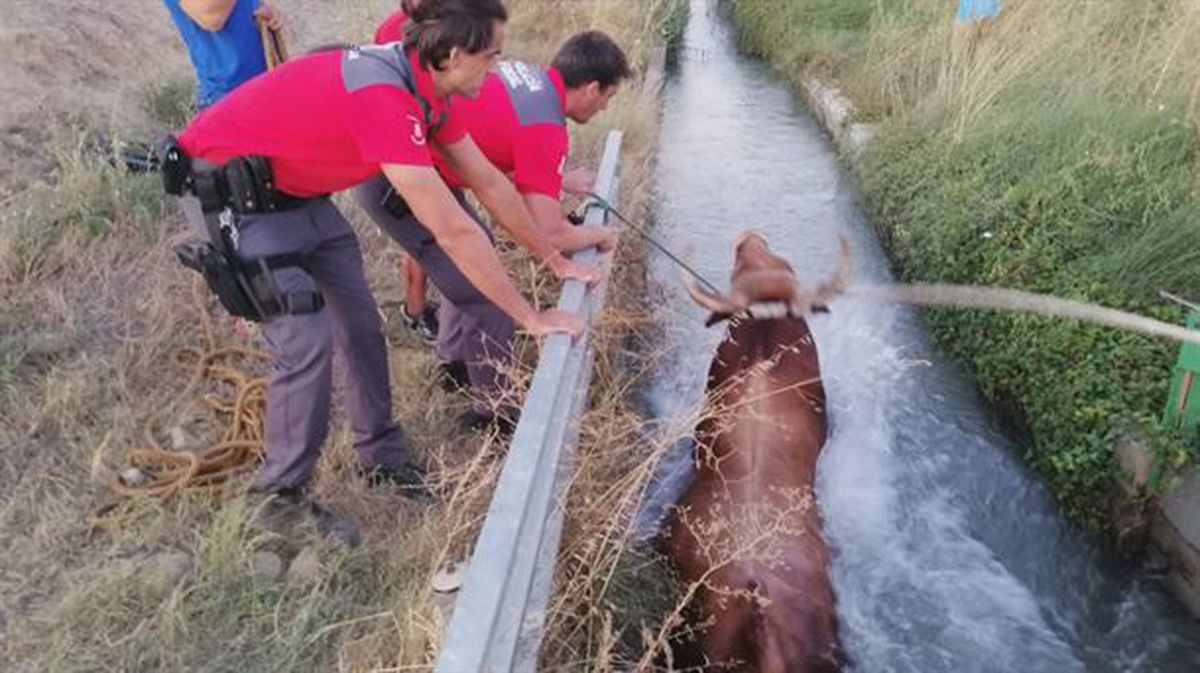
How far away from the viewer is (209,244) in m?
3.14

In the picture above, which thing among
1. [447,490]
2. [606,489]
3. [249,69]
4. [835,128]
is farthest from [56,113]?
[835,128]

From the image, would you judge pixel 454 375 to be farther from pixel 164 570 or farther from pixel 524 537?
pixel 524 537

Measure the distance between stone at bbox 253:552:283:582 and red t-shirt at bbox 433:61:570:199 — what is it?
1.40m

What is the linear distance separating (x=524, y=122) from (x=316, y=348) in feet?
3.67

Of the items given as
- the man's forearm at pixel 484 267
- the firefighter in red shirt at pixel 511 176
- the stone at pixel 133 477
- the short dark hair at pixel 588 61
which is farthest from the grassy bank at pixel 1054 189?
the stone at pixel 133 477

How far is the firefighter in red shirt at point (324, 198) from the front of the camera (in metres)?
2.85

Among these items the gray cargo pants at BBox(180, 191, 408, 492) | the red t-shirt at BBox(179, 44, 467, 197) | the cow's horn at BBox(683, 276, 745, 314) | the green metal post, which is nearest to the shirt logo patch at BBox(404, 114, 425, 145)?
the red t-shirt at BBox(179, 44, 467, 197)

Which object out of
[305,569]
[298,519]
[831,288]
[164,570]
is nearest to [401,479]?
[298,519]

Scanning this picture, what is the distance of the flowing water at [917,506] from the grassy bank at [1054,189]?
0.76 ft

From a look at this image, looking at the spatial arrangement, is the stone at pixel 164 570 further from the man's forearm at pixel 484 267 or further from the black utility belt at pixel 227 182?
the man's forearm at pixel 484 267

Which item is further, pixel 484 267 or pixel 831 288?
pixel 831 288

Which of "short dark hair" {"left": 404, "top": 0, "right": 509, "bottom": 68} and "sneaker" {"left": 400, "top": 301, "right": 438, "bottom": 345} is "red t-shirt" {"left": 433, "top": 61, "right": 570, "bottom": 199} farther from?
"sneaker" {"left": 400, "top": 301, "right": 438, "bottom": 345}

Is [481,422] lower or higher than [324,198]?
lower

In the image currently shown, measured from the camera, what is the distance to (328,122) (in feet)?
9.80
